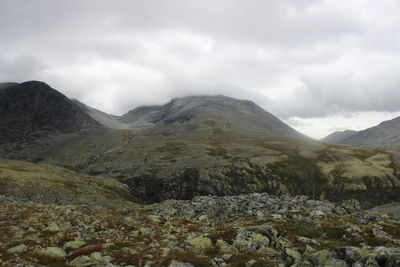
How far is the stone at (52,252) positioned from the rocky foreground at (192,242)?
0.23 ft

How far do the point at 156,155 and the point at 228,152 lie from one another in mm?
43102

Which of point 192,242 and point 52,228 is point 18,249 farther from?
point 192,242

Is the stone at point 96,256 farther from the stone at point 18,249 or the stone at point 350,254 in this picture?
the stone at point 350,254

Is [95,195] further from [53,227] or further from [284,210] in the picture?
[284,210]

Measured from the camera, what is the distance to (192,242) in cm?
2455

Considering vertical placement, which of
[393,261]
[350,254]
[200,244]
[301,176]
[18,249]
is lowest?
[301,176]

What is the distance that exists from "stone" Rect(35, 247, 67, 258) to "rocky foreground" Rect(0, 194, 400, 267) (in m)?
0.07

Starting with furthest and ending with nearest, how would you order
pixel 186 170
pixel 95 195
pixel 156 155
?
pixel 156 155 < pixel 186 170 < pixel 95 195

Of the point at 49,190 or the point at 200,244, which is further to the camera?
the point at 49,190

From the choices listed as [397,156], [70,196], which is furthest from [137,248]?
[397,156]

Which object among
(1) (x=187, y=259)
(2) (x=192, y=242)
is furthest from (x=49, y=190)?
(1) (x=187, y=259)

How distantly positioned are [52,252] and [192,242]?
10738 mm

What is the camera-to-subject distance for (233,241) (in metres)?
24.6

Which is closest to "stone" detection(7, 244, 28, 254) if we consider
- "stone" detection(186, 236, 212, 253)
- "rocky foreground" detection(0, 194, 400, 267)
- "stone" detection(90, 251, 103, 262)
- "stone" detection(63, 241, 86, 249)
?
"rocky foreground" detection(0, 194, 400, 267)
